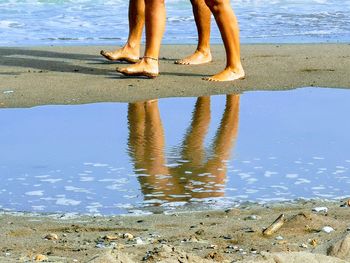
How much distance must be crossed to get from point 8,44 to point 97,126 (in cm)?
459

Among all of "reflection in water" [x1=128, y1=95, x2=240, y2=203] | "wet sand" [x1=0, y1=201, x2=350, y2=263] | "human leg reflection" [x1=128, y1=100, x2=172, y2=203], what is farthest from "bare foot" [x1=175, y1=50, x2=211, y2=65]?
"wet sand" [x1=0, y1=201, x2=350, y2=263]

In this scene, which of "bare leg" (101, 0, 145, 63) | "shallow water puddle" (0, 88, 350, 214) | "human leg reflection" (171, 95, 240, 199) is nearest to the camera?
"shallow water puddle" (0, 88, 350, 214)

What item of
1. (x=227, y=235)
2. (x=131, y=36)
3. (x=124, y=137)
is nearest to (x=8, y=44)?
(x=131, y=36)

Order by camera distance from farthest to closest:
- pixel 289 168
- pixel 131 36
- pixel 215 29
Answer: pixel 215 29, pixel 131 36, pixel 289 168

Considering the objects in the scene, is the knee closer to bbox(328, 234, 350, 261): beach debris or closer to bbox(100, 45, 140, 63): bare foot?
bbox(100, 45, 140, 63): bare foot

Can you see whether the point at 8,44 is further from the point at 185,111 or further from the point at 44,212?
the point at 44,212

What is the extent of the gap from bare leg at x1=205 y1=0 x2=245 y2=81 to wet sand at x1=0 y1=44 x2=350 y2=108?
0.11 meters

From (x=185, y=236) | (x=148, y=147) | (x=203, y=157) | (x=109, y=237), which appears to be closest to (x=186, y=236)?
(x=185, y=236)

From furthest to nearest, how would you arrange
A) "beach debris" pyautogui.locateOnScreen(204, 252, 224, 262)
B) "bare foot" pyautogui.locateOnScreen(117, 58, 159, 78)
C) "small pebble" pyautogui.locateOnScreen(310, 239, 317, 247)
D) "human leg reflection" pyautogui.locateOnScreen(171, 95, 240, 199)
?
1. "bare foot" pyautogui.locateOnScreen(117, 58, 159, 78)
2. "human leg reflection" pyautogui.locateOnScreen(171, 95, 240, 199)
3. "small pebble" pyautogui.locateOnScreen(310, 239, 317, 247)
4. "beach debris" pyautogui.locateOnScreen(204, 252, 224, 262)

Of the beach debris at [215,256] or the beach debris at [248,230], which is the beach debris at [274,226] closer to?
the beach debris at [248,230]

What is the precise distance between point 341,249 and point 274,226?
0.60 meters

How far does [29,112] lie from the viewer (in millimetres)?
6738

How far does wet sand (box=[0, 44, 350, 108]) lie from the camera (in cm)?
741

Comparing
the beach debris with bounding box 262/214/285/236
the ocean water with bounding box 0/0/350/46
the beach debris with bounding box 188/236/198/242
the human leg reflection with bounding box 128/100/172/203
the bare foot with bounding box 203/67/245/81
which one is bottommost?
the ocean water with bounding box 0/0/350/46
